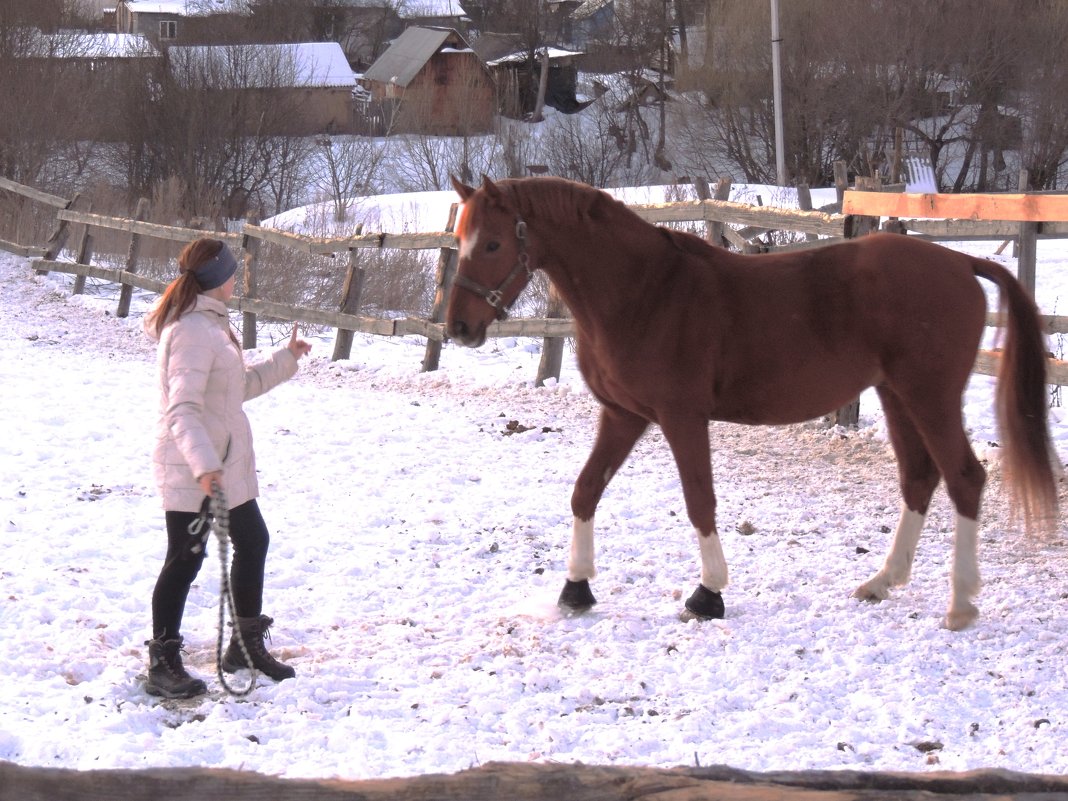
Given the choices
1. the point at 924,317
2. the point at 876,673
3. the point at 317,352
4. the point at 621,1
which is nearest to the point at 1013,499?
the point at 924,317

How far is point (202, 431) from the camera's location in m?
3.28

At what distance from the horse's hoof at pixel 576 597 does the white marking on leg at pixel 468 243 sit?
1.35 meters

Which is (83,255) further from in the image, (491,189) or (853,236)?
(491,189)

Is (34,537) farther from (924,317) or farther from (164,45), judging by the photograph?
(164,45)

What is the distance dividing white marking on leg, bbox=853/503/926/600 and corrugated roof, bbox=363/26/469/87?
1858 inches

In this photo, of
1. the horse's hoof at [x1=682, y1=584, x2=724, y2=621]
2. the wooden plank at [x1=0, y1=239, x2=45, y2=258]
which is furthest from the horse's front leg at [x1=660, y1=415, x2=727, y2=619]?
the wooden plank at [x1=0, y1=239, x2=45, y2=258]

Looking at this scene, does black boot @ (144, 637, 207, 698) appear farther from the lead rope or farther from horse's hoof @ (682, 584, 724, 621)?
horse's hoof @ (682, 584, 724, 621)

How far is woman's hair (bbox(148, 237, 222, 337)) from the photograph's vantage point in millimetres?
3428

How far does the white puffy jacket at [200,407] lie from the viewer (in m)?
3.30

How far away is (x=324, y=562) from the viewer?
15.8ft

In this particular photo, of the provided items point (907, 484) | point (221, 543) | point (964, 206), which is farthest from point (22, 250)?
point (907, 484)

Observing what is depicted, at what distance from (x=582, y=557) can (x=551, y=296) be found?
4633mm

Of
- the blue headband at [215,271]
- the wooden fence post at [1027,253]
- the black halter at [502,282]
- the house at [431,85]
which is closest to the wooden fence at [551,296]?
the wooden fence post at [1027,253]

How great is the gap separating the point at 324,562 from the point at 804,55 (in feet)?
109
